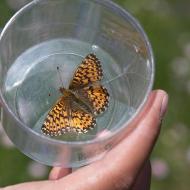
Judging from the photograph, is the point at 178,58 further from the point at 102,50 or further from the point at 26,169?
the point at 102,50

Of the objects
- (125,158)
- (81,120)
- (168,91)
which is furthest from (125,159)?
(168,91)

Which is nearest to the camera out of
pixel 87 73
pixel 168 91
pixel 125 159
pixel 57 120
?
pixel 125 159

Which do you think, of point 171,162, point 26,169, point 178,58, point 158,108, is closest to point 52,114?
point 158,108

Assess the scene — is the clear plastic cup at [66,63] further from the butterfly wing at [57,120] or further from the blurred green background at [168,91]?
the blurred green background at [168,91]

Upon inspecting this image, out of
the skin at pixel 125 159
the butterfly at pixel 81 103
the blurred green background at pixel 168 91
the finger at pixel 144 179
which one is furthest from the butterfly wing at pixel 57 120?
the blurred green background at pixel 168 91

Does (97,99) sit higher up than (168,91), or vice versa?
(97,99)

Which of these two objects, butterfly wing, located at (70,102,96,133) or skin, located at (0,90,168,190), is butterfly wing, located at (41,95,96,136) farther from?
skin, located at (0,90,168,190)

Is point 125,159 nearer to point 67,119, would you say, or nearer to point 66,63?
point 67,119
